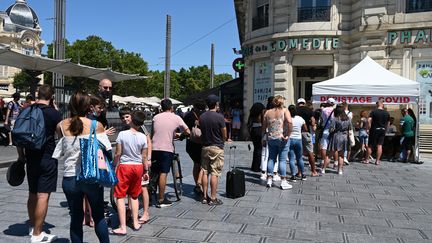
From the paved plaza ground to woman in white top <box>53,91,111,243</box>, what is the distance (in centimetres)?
89

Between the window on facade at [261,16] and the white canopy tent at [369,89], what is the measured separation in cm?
675

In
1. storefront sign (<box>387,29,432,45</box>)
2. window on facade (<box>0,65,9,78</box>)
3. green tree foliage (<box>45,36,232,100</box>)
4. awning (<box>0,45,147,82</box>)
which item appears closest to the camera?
awning (<box>0,45,147,82</box>)

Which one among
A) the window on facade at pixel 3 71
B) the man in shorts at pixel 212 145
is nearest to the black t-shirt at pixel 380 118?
the man in shorts at pixel 212 145

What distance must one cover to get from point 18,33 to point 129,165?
85.1 metres

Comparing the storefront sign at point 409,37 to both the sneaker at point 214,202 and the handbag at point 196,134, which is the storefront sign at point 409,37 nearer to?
the handbag at point 196,134

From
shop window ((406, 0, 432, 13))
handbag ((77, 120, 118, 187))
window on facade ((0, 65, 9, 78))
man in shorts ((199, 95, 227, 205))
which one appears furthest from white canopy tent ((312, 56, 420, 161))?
window on facade ((0, 65, 9, 78))

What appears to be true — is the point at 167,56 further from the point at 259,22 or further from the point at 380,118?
the point at 380,118

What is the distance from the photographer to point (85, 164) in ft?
13.1

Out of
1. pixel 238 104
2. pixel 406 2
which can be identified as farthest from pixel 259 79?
pixel 406 2

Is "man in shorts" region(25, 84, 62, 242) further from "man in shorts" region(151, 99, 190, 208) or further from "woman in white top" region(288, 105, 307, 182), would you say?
"woman in white top" region(288, 105, 307, 182)

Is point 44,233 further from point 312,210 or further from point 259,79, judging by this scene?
point 259,79

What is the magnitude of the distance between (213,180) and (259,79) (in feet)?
43.9

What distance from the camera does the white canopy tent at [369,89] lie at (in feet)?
42.9

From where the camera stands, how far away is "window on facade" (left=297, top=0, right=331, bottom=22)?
17.8 metres
